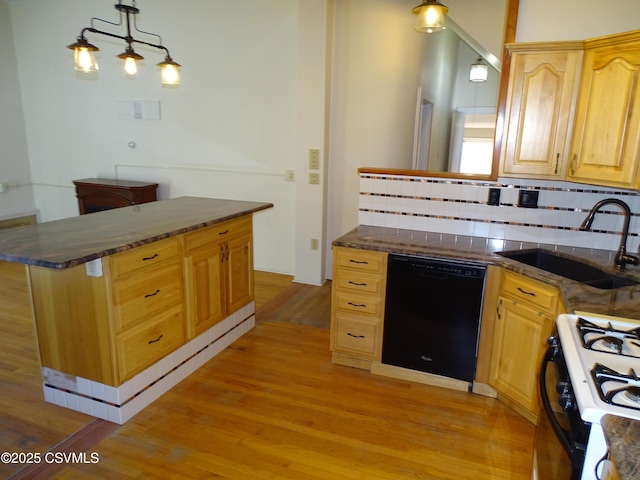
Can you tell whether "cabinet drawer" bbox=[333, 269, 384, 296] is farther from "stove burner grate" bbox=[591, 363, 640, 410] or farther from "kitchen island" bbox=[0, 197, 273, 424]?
"stove burner grate" bbox=[591, 363, 640, 410]

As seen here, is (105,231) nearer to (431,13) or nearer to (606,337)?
(431,13)

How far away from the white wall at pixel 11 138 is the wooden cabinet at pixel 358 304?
4.96 metres

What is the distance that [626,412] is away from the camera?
1087mm

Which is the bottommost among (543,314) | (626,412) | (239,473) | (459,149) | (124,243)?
(239,473)

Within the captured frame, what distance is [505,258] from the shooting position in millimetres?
2480

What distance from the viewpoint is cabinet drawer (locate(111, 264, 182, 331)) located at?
7.28 feet

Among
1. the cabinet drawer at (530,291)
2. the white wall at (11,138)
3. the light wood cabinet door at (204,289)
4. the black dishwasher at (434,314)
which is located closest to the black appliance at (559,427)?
the cabinet drawer at (530,291)

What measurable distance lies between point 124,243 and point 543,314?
2134 millimetres

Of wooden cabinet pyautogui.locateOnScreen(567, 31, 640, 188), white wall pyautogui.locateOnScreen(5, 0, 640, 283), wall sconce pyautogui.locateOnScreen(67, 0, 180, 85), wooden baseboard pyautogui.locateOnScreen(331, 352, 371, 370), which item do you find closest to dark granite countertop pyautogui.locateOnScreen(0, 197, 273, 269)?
wall sconce pyautogui.locateOnScreen(67, 0, 180, 85)

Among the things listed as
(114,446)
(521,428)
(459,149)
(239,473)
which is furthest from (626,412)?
(459,149)

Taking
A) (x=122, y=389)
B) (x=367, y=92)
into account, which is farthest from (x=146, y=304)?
(x=367, y=92)

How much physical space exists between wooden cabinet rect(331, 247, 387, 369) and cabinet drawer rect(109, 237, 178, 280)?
1.00 m

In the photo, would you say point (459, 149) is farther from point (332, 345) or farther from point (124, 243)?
point (124, 243)

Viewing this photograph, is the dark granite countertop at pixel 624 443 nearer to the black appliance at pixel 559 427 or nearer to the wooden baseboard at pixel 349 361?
the black appliance at pixel 559 427
